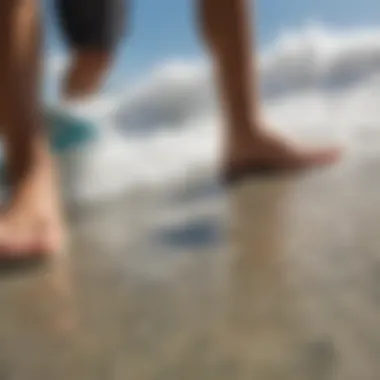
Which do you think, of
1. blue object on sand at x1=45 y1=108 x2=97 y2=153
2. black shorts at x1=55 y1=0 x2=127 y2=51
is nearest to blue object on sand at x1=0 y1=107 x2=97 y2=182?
blue object on sand at x1=45 y1=108 x2=97 y2=153

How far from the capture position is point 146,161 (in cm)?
160

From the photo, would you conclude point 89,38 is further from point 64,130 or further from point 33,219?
point 33,219

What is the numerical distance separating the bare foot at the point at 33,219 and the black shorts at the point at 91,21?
16.9 inches

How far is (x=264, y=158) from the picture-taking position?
4.29 feet

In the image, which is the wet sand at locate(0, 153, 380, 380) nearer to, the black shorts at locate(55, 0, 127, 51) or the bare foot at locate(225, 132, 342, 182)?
the bare foot at locate(225, 132, 342, 182)

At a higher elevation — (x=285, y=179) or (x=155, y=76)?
(x=155, y=76)

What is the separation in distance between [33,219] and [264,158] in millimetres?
373

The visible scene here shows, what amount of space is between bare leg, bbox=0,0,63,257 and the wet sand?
0.07m

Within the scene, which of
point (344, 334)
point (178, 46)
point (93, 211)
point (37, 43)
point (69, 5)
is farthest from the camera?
point (178, 46)

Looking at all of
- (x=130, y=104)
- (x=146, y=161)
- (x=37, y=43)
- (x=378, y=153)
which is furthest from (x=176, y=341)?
(x=130, y=104)

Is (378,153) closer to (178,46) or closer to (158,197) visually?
(158,197)

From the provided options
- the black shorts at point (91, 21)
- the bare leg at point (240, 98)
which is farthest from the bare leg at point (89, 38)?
the bare leg at point (240, 98)

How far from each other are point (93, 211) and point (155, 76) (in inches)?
21.0

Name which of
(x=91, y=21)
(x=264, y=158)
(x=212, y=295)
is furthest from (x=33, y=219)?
(x=91, y=21)
